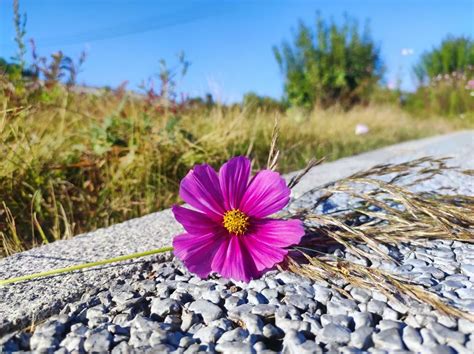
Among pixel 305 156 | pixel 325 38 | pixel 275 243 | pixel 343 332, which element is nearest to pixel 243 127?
pixel 305 156

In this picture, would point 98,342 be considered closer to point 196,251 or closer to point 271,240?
point 196,251

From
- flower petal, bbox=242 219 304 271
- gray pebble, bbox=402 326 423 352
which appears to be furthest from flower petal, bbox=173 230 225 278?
gray pebble, bbox=402 326 423 352

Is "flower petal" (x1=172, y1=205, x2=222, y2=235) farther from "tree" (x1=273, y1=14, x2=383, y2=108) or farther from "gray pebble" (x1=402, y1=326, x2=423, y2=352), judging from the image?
"tree" (x1=273, y1=14, x2=383, y2=108)

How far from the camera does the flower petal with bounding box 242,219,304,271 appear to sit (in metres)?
1.29

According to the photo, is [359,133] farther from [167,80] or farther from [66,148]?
[66,148]

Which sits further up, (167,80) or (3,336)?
(167,80)

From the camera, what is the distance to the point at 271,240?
133 cm

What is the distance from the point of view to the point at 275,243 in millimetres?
1320

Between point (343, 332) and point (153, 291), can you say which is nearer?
point (343, 332)

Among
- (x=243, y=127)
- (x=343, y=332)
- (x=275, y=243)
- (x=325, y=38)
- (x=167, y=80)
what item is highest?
(x=325, y=38)

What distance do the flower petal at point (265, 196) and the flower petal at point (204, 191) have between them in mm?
74

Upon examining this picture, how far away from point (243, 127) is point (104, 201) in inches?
62.4

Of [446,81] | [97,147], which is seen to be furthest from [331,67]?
[97,147]

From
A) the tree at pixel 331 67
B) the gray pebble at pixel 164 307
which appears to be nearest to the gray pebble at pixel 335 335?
the gray pebble at pixel 164 307
